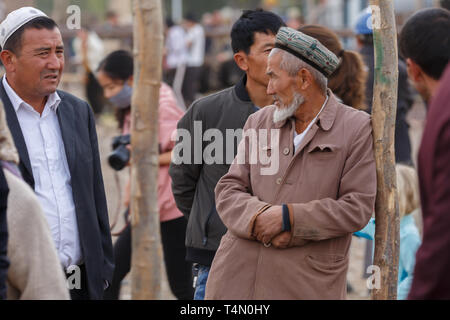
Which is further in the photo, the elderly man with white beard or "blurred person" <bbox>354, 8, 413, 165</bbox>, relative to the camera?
"blurred person" <bbox>354, 8, 413, 165</bbox>

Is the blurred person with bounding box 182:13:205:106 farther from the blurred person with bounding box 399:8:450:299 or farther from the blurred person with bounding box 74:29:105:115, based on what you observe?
the blurred person with bounding box 399:8:450:299

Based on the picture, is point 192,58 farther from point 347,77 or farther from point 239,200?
point 239,200

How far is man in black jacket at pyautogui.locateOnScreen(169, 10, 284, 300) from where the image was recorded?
4.12 m

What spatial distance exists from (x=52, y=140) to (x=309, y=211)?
1302mm

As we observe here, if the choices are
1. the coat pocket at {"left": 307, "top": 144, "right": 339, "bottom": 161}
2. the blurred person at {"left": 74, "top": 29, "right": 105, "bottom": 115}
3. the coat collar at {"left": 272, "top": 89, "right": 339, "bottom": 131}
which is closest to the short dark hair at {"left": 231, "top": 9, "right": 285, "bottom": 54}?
the coat collar at {"left": 272, "top": 89, "right": 339, "bottom": 131}

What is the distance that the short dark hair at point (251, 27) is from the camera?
4.18 m

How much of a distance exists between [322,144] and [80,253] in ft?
4.20

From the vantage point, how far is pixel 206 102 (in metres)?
4.23

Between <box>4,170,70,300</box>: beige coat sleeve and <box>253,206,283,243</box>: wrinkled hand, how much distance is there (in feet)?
2.94

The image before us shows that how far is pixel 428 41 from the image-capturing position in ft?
9.86

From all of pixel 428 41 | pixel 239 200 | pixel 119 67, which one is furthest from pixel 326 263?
pixel 119 67

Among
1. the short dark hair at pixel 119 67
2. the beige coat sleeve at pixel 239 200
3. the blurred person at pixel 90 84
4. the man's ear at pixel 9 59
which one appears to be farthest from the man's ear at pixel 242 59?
the blurred person at pixel 90 84

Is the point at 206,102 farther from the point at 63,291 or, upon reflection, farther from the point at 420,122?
the point at 420,122
